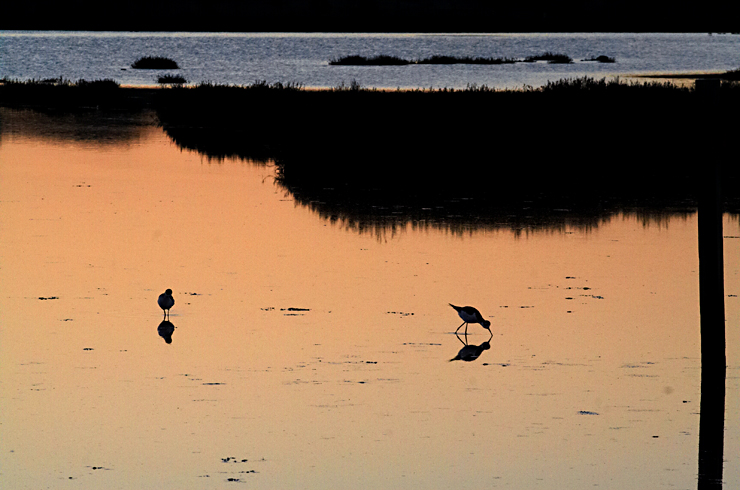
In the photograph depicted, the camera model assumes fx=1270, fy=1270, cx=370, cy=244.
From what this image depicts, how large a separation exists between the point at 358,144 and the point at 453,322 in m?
17.1

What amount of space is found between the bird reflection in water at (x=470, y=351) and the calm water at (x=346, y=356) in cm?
11

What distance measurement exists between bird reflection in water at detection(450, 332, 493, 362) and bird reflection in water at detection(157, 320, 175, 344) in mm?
2875

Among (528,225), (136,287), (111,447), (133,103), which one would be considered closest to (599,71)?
(133,103)

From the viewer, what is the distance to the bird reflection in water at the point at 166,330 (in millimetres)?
12742

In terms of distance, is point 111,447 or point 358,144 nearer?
point 111,447

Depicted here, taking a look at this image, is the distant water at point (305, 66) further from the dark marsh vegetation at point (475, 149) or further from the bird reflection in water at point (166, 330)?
the bird reflection in water at point (166, 330)

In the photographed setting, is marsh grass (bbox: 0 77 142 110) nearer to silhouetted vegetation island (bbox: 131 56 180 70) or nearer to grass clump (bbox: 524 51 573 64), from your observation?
silhouetted vegetation island (bbox: 131 56 180 70)

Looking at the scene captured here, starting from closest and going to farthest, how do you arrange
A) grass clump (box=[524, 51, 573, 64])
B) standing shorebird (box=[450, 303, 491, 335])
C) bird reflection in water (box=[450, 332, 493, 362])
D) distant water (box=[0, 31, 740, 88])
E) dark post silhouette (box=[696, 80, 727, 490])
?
dark post silhouette (box=[696, 80, 727, 490]) → bird reflection in water (box=[450, 332, 493, 362]) → standing shorebird (box=[450, 303, 491, 335]) → distant water (box=[0, 31, 740, 88]) → grass clump (box=[524, 51, 573, 64])

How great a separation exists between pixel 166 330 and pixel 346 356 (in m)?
2.18

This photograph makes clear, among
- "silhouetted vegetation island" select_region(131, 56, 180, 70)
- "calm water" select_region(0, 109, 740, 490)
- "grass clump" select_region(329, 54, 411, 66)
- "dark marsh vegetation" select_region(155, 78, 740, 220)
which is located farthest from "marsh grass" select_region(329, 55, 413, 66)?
"calm water" select_region(0, 109, 740, 490)

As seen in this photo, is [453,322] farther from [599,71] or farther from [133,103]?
[599,71]

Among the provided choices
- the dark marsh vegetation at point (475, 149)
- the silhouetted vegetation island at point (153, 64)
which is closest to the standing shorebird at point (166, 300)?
the dark marsh vegetation at point (475, 149)

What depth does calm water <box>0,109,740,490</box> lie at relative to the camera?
9180 millimetres

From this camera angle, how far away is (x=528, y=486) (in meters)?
8.70
